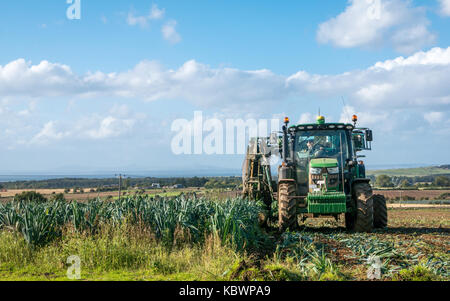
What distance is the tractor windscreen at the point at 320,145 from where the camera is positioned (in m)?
13.2

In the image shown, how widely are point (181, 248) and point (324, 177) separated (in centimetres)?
527

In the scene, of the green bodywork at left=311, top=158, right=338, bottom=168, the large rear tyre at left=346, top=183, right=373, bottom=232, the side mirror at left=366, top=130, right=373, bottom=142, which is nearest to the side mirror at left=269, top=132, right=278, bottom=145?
the green bodywork at left=311, top=158, right=338, bottom=168

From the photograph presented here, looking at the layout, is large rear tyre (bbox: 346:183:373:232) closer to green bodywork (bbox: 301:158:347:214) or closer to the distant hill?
green bodywork (bbox: 301:158:347:214)

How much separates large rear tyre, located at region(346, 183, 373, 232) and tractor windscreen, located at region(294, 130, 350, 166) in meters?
1.29

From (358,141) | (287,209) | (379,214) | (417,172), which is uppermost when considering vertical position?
(358,141)

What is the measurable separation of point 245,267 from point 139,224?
124 inches

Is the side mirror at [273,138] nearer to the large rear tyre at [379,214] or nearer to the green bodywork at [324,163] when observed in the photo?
the green bodywork at [324,163]

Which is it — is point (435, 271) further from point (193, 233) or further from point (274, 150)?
point (274, 150)

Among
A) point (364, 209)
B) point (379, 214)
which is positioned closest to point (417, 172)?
point (379, 214)

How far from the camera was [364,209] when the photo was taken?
39.1 ft

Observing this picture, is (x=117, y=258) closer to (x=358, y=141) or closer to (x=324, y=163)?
(x=324, y=163)

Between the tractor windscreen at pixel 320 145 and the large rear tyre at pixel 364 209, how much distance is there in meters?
1.29

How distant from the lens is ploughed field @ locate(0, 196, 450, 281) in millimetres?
7215
